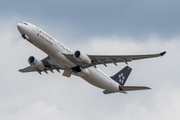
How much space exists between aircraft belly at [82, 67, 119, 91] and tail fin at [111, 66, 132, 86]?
231 cm

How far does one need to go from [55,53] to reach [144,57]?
1051 cm

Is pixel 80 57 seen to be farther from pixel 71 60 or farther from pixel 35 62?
pixel 35 62

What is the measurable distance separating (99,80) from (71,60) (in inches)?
227

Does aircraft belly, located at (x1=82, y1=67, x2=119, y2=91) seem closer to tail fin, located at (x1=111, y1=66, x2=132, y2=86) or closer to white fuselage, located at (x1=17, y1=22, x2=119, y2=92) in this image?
white fuselage, located at (x1=17, y1=22, x2=119, y2=92)

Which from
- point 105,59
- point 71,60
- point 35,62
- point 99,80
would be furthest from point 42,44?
point 99,80

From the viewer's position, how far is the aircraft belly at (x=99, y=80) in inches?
1570

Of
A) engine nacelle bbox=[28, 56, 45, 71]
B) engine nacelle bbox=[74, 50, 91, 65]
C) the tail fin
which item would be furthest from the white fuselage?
the tail fin

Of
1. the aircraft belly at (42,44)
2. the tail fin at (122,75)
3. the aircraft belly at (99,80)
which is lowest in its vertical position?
the aircraft belly at (99,80)

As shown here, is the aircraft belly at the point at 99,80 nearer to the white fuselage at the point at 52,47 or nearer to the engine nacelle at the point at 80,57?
the white fuselage at the point at 52,47

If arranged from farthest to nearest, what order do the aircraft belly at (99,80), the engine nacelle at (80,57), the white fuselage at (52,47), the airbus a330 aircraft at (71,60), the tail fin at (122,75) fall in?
1. the tail fin at (122,75)
2. the aircraft belly at (99,80)
3. the engine nacelle at (80,57)
4. the airbus a330 aircraft at (71,60)
5. the white fuselage at (52,47)

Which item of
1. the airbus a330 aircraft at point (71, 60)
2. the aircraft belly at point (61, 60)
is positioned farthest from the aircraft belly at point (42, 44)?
the aircraft belly at point (61, 60)

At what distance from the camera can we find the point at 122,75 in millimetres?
47438

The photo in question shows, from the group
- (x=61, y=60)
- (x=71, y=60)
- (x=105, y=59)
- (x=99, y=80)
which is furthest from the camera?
(x=99, y=80)

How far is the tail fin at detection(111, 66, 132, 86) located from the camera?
45.9 m
